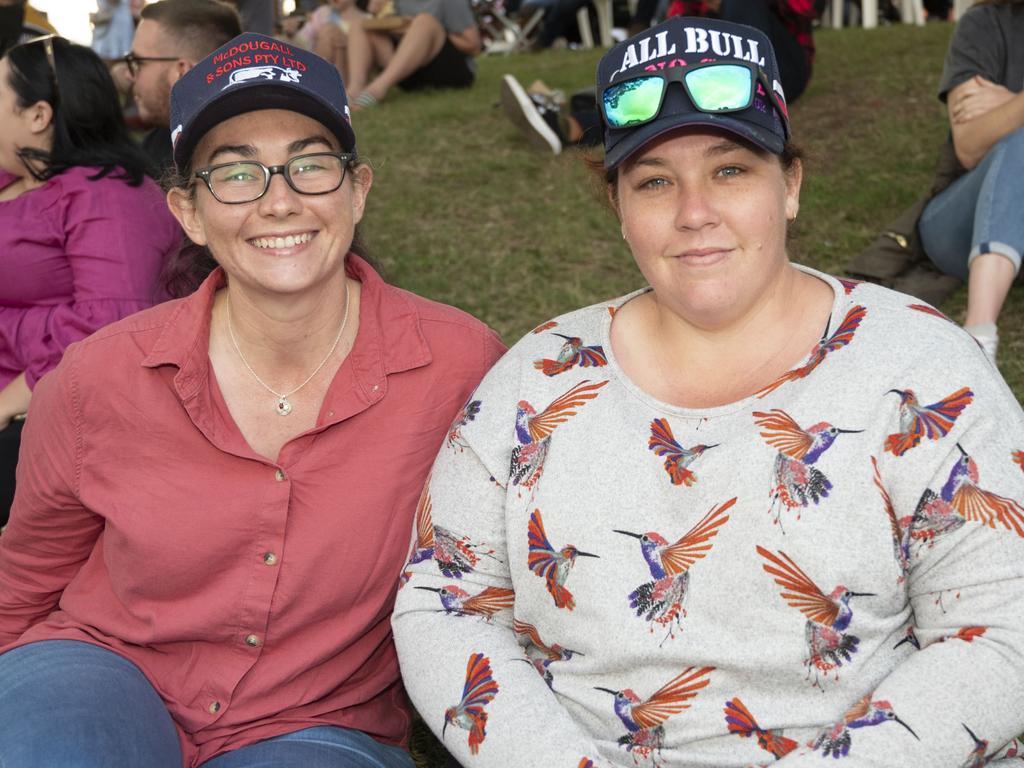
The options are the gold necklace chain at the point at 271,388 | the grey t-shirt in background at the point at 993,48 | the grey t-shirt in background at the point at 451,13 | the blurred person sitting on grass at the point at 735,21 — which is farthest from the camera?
the grey t-shirt in background at the point at 451,13

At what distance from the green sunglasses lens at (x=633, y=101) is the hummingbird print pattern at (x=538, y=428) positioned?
0.48m

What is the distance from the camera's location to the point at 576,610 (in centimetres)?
206

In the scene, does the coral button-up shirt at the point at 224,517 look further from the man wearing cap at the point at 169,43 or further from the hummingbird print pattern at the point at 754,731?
the man wearing cap at the point at 169,43

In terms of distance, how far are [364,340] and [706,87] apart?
887 millimetres

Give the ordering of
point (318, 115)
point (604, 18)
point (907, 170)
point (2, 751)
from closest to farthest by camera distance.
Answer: point (2, 751), point (318, 115), point (907, 170), point (604, 18)

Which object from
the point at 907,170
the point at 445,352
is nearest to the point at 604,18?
the point at 907,170

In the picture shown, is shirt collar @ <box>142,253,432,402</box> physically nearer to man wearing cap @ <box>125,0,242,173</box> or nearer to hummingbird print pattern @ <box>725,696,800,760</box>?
hummingbird print pattern @ <box>725,696,800,760</box>

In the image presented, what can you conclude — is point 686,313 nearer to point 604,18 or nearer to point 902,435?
point 902,435

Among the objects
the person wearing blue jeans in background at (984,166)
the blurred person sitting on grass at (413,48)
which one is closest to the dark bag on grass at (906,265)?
the person wearing blue jeans in background at (984,166)

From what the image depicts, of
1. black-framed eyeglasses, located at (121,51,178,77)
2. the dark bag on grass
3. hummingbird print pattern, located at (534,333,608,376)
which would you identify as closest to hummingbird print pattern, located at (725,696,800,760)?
Result: hummingbird print pattern, located at (534,333,608,376)

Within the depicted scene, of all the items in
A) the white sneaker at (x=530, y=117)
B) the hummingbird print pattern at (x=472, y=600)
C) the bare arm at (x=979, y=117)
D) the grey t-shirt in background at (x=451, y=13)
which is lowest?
the white sneaker at (x=530, y=117)

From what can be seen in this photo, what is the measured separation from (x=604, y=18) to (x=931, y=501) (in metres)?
13.2

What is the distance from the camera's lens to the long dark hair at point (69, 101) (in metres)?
3.64

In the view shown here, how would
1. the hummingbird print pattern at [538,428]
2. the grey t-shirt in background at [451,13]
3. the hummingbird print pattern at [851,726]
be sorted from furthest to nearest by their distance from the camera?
the grey t-shirt in background at [451,13], the hummingbird print pattern at [538,428], the hummingbird print pattern at [851,726]
